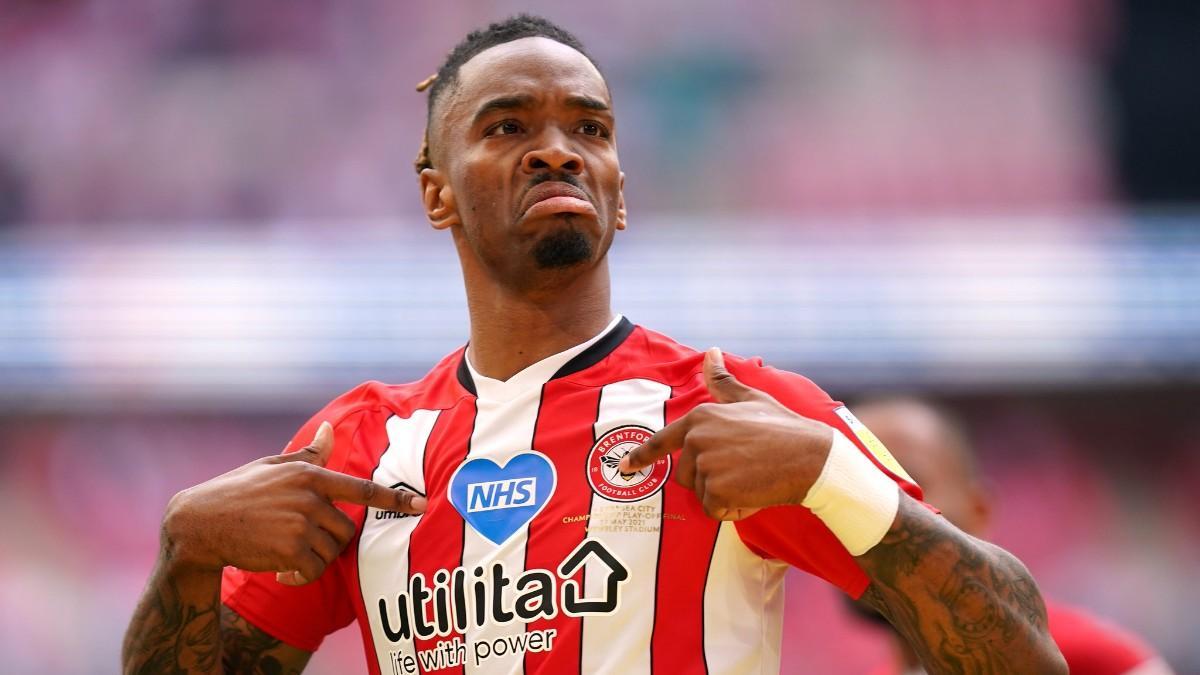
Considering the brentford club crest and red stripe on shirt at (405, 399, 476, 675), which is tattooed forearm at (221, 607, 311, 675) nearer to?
red stripe on shirt at (405, 399, 476, 675)

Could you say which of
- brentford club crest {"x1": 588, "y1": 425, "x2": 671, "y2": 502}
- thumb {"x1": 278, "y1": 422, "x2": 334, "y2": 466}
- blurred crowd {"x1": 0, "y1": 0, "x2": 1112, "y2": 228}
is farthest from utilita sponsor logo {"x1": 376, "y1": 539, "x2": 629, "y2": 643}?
blurred crowd {"x1": 0, "y1": 0, "x2": 1112, "y2": 228}

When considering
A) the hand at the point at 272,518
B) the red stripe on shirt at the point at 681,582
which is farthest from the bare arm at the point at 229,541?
the red stripe on shirt at the point at 681,582

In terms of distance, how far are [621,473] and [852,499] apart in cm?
47

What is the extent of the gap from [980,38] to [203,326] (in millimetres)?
5367

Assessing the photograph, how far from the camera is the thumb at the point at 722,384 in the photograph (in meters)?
2.49

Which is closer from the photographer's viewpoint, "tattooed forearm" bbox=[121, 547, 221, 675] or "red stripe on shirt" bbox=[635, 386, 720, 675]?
"red stripe on shirt" bbox=[635, 386, 720, 675]

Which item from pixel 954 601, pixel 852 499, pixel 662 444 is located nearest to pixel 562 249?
pixel 662 444

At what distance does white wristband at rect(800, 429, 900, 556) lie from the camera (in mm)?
2354

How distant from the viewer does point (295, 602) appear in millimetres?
2895

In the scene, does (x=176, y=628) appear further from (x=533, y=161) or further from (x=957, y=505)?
(x=957, y=505)

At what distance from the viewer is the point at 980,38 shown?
945 cm

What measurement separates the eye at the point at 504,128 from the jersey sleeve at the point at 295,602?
72 centimetres

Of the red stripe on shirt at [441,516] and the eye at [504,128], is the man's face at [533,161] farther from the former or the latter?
the red stripe on shirt at [441,516]

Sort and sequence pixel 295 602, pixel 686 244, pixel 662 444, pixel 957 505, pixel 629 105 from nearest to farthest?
pixel 662 444
pixel 295 602
pixel 957 505
pixel 686 244
pixel 629 105
